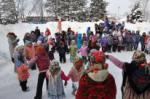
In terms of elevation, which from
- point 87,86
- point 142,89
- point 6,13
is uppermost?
point 87,86

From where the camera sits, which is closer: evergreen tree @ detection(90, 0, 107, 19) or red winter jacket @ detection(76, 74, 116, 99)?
red winter jacket @ detection(76, 74, 116, 99)

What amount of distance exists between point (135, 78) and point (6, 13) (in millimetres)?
50929

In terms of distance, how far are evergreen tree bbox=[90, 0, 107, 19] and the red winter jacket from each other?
43.2 metres

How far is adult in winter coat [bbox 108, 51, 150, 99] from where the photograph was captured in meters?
5.30

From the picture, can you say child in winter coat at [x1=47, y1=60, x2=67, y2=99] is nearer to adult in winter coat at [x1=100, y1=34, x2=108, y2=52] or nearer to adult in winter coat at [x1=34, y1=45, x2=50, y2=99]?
adult in winter coat at [x1=34, y1=45, x2=50, y2=99]

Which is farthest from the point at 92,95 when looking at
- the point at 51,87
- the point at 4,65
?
the point at 4,65

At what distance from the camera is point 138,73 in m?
5.31

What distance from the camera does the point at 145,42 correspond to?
21734 millimetres

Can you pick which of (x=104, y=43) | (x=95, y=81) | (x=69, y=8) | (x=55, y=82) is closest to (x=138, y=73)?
(x=95, y=81)

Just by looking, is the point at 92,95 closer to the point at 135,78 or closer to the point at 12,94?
the point at 135,78

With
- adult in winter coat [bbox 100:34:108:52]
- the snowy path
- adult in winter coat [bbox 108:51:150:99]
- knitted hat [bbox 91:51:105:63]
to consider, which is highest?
knitted hat [bbox 91:51:105:63]

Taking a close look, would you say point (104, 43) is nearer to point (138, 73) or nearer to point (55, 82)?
point (55, 82)

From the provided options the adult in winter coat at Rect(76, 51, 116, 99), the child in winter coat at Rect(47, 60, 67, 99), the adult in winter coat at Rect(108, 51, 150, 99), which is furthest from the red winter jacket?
the child in winter coat at Rect(47, 60, 67, 99)

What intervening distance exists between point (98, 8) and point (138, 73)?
42.8 meters
